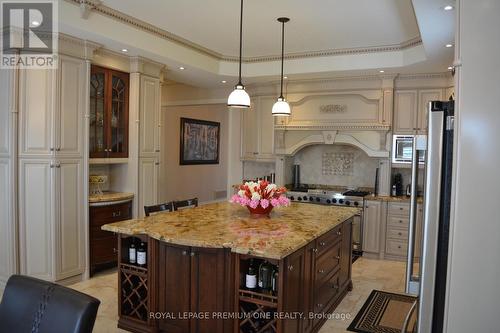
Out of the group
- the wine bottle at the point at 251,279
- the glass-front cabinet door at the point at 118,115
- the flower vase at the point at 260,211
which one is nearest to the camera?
the wine bottle at the point at 251,279

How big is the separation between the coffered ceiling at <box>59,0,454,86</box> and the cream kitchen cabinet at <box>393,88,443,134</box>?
1.21 feet

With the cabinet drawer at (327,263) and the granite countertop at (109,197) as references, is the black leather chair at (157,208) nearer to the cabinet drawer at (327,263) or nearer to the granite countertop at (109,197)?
the granite countertop at (109,197)

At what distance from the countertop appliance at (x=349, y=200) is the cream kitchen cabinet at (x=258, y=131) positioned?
3.21 ft

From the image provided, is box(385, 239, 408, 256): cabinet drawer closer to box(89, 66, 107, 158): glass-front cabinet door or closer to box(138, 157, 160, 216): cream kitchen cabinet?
box(138, 157, 160, 216): cream kitchen cabinet

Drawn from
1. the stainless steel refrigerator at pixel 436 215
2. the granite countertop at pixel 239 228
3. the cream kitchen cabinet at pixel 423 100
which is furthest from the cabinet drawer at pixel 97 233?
the cream kitchen cabinet at pixel 423 100

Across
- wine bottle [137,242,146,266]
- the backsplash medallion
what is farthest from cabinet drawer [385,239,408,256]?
wine bottle [137,242,146,266]

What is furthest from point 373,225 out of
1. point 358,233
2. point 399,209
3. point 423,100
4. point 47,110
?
point 47,110

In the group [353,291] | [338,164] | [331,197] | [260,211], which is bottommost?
[353,291]

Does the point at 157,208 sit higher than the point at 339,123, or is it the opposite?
the point at 339,123

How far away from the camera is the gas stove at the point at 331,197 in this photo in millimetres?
5488

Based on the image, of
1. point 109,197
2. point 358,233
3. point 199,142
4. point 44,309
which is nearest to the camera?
point 44,309

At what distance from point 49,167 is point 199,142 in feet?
16.8

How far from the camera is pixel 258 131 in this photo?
6.38 meters

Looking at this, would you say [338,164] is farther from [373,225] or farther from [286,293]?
[286,293]
